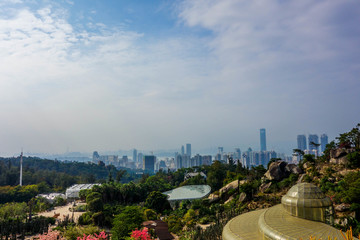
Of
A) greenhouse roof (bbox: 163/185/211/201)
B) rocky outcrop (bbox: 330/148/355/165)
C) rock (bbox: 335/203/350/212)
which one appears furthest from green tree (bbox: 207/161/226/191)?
rock (bbox: 335/203/350/212)

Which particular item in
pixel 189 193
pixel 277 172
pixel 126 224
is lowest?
pixel 189 193

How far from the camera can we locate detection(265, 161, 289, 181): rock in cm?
3438

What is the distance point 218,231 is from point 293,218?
9.03 meters

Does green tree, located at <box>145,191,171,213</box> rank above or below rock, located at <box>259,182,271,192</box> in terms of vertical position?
below

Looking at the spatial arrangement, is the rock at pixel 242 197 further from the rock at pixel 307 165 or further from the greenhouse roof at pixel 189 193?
the rock at pixel 307 165

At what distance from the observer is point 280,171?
113ft

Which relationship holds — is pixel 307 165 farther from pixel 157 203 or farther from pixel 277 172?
pixel 157 203

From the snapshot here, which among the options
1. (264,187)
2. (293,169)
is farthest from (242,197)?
(293,169)

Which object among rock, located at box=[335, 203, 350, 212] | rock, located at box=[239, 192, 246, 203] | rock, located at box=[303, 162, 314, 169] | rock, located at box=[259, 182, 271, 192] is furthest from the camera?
rock, located at box=[303, 162, 314, 169]

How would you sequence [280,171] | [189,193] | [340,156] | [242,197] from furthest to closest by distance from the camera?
[189,193] → [280,171] → [242,197] → [340,156]

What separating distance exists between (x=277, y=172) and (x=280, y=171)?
45 cm

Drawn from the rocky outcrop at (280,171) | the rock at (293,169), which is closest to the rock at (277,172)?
the rocky outcrop at (280,171)

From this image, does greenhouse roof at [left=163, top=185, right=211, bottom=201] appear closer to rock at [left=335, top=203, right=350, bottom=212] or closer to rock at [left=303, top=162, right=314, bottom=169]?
rock at [left=303, top=162, right=314, bottom=169]

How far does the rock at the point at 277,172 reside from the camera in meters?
34.4
